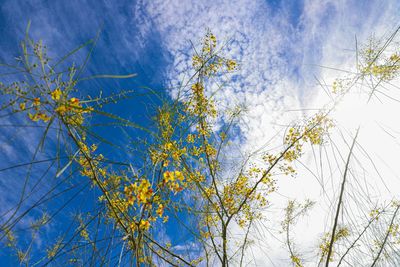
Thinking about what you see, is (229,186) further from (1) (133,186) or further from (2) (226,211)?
(1) (133,186)

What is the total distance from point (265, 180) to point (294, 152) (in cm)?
71

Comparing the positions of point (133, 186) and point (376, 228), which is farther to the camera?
point (376, 228)

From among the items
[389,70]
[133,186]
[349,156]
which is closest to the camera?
[133,186]

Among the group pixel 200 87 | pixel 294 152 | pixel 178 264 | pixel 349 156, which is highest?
pixel 200 87

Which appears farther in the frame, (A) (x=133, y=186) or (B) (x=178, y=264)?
(B) (x=178, y=264)

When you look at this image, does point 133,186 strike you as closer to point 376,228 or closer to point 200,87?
point 200,87

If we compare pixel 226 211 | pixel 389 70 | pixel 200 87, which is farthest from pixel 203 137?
pixel 389 70

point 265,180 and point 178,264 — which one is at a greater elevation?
point 265,180

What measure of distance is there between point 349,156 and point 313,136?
4.58 ft

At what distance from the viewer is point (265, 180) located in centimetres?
474

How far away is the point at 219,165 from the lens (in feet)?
14.9

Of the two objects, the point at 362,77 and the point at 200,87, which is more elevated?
the point at 200,87

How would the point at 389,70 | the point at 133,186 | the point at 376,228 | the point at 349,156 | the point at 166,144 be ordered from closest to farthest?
the point at 133,186 < the point at 349,156 < the point at 166,144 < the point at 389,70 < the point at 376,228

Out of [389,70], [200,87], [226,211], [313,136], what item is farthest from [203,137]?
[389,70]
